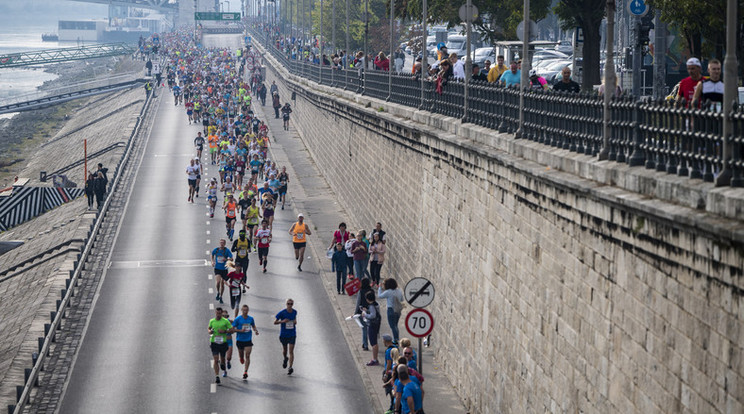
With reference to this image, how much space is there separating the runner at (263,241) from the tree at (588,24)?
9413mm

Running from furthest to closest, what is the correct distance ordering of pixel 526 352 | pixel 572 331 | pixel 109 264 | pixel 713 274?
pixel 109 264, pixel 526 352, pixel 572 331, pixel 713 274

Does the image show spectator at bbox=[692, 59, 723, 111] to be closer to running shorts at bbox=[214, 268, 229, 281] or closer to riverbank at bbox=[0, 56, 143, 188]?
running shorts at bbox=[214, 268, 229, 281]

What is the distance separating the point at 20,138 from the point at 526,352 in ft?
329

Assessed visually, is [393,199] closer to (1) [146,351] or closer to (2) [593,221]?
(1) [146,351]

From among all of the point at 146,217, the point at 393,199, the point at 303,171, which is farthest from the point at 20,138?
the point at 393,199

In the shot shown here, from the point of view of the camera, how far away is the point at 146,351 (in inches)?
1013

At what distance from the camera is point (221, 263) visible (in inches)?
1160

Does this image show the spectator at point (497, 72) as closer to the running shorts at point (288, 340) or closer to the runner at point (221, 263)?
the running shorts at point (288, 340)

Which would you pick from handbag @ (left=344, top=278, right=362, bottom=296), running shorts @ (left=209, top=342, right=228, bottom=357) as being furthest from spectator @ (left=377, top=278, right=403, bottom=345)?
running shorts @ (left=209, top=342, right=228, bottom=357)

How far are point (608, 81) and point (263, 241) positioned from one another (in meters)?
20.1

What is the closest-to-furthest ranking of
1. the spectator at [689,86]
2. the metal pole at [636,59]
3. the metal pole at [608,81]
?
the spectator at [689,86] → the metal pole at [608,81] → the metal pole at [636,59]

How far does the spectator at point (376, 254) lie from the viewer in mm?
30359

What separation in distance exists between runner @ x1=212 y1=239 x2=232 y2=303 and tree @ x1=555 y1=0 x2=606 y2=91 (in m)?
9.79

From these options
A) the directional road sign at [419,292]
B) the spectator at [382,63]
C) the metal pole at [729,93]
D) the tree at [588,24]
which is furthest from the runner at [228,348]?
the spectator at [382,63]
